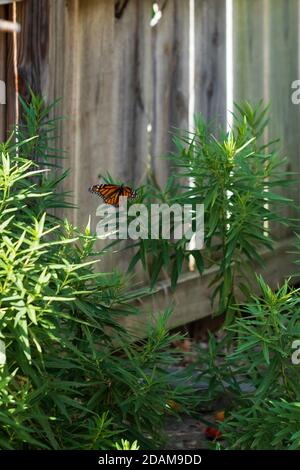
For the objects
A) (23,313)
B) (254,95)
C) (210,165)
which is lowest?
(23,313)

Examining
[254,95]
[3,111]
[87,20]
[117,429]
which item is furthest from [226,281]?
[254,95]

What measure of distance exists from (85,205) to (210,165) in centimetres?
121

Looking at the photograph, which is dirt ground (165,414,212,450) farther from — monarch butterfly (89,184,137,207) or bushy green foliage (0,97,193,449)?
monarch butterfly (89,184,137,207)

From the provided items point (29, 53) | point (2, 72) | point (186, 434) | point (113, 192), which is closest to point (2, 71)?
point (2, 72)

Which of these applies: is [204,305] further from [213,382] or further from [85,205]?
[213,382]

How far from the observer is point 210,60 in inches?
234

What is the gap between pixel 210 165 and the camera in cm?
400

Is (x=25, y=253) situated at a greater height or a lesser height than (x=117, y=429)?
greater

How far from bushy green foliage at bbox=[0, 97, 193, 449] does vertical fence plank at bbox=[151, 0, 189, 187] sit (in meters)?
1.50

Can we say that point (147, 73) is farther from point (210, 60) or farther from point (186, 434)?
point (186, 434)

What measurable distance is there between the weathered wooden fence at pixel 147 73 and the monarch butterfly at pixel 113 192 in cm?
60

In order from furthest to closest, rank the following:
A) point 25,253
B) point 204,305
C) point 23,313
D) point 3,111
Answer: point 204,305 < point 3,111 < point 25,253 < point 23,313

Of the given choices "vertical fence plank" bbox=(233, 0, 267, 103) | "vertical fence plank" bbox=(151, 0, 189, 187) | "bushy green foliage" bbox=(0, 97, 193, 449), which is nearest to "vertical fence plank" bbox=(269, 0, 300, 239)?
"vertical fence plank" bbox=(233, 0, 267, 103)

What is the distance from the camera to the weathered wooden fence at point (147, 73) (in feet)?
15.7
